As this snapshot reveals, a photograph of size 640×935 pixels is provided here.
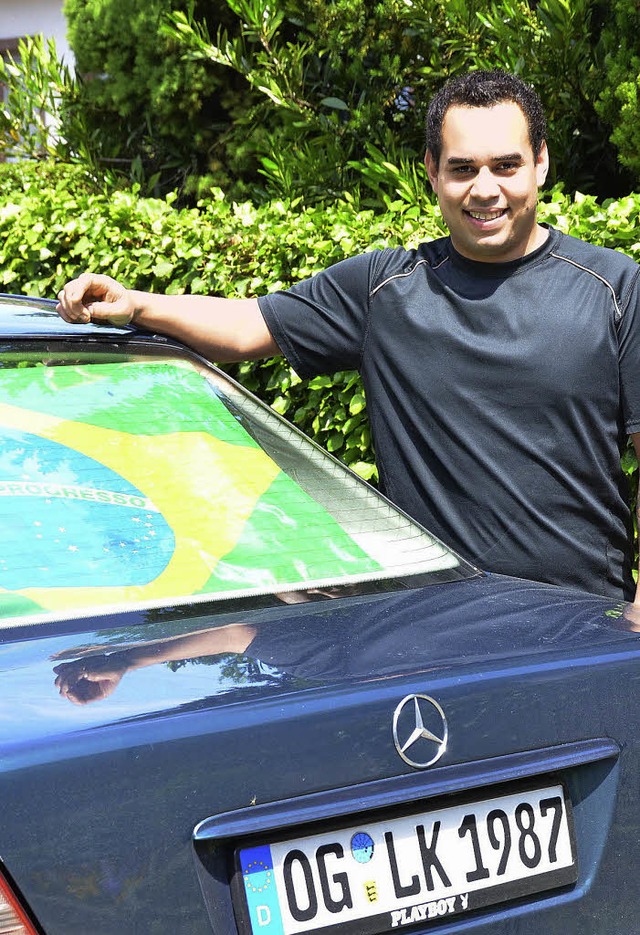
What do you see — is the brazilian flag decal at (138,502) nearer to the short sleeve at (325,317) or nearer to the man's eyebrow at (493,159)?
the short sleeve at (325,317)

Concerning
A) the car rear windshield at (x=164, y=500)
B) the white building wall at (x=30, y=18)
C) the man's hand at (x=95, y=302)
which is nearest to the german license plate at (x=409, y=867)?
the car rear windshield at (x=164, y=500)

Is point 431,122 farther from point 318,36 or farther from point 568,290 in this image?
point 318,36

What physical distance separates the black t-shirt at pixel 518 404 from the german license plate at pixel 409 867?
46.1 inches

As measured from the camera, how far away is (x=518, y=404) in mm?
Result: 2881

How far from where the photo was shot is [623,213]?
3.86 metres

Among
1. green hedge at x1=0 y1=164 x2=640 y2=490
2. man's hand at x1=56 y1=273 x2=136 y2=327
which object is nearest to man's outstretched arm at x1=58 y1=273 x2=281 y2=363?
man's hand at x1=56 y1=273 x2=136 y2=327

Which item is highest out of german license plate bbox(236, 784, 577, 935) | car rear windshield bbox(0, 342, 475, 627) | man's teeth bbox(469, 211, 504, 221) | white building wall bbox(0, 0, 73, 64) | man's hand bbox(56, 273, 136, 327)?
white building wall bbox(0, 0, 73, 64)

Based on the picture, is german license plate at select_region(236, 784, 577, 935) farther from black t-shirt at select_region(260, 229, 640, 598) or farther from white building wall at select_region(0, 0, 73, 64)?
white building wall at select_region(0, 0, 73, 64)

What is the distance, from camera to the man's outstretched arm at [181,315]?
9.22ft

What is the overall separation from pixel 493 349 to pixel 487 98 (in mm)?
691

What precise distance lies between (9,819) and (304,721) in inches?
16.3

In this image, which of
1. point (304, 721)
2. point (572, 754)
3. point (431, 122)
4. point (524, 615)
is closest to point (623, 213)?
point (431, 122)

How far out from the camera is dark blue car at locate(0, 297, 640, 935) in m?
1.54

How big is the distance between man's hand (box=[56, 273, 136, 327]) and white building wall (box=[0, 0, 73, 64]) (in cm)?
1019
